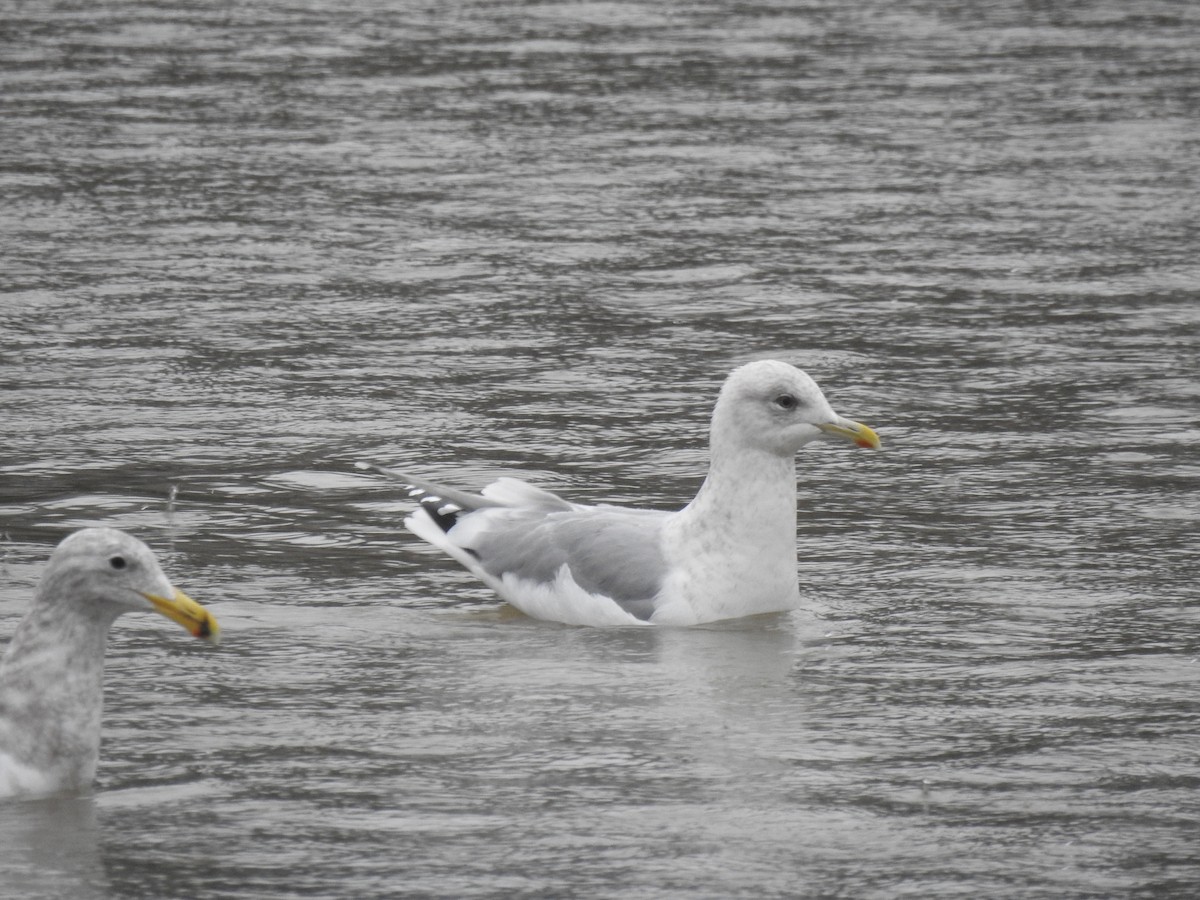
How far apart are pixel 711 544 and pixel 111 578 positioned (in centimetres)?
303

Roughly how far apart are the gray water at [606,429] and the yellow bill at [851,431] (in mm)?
674

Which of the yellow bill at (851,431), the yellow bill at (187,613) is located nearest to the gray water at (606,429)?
the yellow bill at (187,613)

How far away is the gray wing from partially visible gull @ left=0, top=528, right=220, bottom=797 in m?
2.48

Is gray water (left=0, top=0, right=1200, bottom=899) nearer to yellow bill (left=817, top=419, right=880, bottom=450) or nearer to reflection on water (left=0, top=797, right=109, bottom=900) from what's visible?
reflection on water (left=0, top=797, right=109, bottom=900)

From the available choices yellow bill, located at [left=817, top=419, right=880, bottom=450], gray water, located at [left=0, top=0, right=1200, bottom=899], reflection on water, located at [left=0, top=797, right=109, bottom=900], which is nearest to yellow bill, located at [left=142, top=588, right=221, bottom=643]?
gray water, located at [left=0, top=0, right=1200, bottom=899]

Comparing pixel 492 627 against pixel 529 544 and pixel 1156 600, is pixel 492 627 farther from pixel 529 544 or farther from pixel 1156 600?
pixel 1156 600

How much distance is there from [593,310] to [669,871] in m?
8.20

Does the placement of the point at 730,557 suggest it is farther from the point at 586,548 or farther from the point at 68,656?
the point at 68,656

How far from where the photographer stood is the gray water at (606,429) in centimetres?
753

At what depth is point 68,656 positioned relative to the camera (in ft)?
25.2

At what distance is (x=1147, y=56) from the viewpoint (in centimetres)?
2339

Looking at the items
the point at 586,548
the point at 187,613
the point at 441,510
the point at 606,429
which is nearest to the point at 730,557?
the point at 586,548

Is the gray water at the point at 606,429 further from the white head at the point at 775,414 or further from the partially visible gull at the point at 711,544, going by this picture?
the white head at the point at 775,414

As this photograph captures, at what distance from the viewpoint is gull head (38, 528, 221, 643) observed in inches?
300
